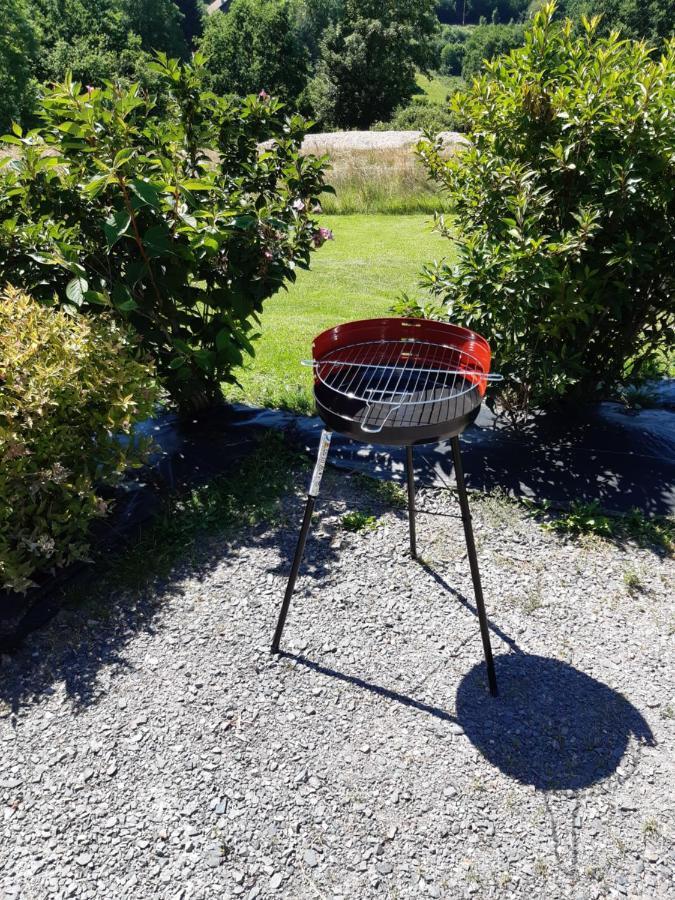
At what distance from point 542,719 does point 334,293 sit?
608 centimetres

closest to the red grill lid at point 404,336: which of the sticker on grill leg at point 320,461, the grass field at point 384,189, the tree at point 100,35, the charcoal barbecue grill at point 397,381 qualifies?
the charcoal barbecue grill at point 397,381

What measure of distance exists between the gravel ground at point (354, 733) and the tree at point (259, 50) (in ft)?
124

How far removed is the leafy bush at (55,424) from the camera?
237 cm

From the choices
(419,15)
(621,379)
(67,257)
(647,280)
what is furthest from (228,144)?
(419,15)

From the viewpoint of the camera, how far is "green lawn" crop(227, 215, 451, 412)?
4.54m

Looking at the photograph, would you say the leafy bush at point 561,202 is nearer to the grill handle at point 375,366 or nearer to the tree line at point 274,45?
the grill handle at point 375,366

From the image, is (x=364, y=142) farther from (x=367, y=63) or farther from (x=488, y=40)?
(x=488, y=40)

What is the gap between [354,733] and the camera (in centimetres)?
206

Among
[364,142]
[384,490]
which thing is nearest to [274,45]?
[364,142]

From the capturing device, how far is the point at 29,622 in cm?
246

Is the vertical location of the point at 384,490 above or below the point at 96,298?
below

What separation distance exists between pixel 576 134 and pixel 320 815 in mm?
3123

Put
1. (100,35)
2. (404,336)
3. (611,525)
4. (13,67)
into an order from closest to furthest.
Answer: (404,336) < (611,525) < (13,67) < (100,35)

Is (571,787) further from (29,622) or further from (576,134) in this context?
(576,134)
